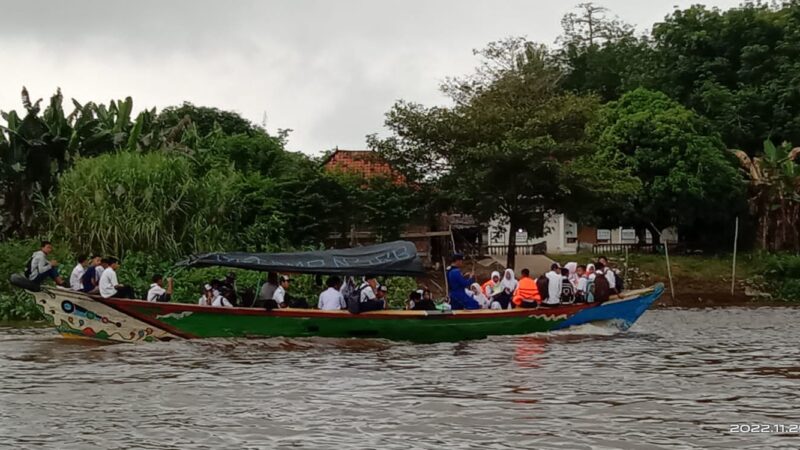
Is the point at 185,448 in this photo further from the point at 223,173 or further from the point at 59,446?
the point at 223,173

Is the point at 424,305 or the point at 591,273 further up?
the point at 591,273

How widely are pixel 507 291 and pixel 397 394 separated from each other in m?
8.60

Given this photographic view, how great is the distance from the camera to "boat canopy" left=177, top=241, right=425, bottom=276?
1777cm

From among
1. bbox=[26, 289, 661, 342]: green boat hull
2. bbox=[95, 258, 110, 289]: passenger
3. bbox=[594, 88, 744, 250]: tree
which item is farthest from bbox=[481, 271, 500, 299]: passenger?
bbox=[594, 88, 744, 250]: tree

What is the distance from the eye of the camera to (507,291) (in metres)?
21.1

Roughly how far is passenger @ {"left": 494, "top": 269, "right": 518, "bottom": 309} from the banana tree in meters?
18.0

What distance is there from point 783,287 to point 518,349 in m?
19.1

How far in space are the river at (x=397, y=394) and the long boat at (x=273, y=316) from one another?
25 cm

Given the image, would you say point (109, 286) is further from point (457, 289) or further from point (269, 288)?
point (457, 289)

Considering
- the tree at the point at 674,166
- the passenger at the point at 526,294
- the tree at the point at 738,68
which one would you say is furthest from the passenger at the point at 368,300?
the tree at the point at 738,68

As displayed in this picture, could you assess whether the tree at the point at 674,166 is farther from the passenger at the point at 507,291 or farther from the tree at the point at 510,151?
the passenger at the point at 507,291

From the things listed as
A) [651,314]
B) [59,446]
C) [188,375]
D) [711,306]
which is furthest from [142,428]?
[711,306]

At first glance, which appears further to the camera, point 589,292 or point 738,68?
point 738,68

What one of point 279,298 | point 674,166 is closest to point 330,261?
point 279,298
